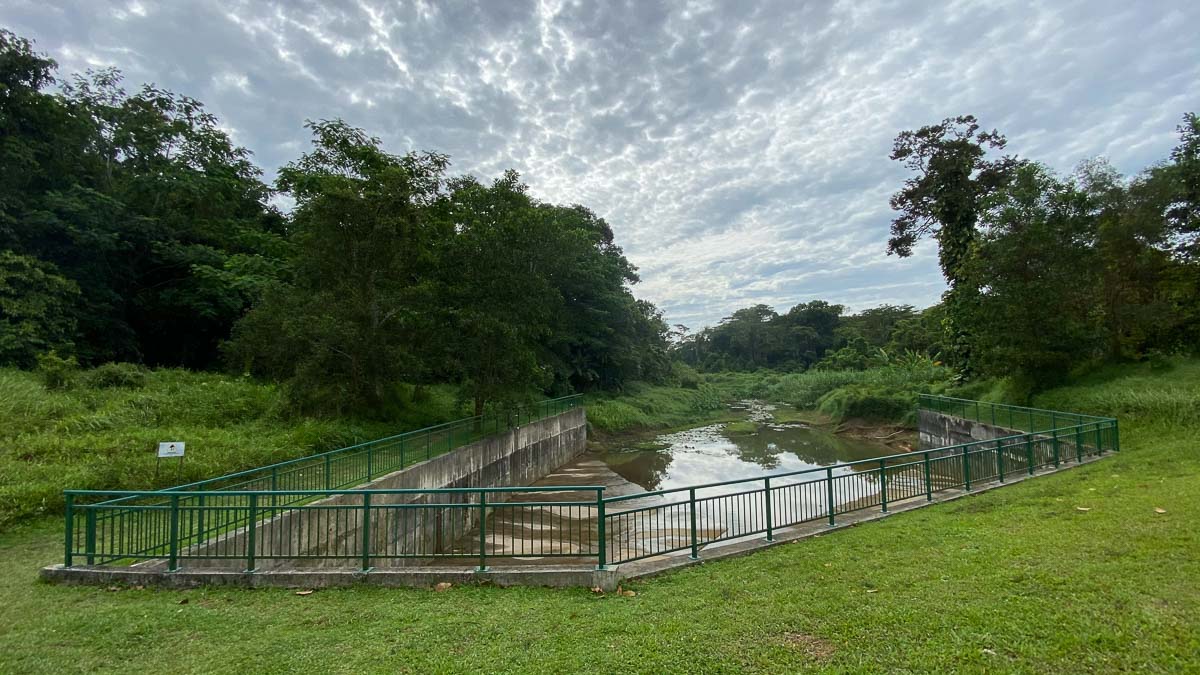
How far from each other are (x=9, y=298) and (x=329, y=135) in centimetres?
1051

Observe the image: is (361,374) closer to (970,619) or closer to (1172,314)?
(970,619)

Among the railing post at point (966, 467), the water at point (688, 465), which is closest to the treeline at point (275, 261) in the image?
the water at point (688, 465)

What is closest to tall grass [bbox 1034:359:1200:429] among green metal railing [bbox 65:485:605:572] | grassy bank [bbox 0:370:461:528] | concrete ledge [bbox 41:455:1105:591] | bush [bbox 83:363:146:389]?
concrete ledge [bbox 41:455:1105:591]

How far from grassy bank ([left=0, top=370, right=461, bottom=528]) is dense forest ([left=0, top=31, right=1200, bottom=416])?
1.18 meters

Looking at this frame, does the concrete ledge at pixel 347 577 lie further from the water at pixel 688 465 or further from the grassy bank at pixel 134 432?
the water at pixel 688 465

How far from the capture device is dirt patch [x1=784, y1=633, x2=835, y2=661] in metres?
4.24

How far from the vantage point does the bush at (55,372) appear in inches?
567

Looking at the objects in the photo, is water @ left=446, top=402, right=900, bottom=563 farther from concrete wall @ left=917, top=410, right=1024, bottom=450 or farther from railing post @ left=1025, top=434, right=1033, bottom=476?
railing post @ left=1025, top=434, right=1033, bottom=476

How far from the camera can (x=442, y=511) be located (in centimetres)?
945

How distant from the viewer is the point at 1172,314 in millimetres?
18766

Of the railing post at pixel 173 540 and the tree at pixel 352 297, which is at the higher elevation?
the tree at pixel 352 297

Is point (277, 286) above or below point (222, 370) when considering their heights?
above

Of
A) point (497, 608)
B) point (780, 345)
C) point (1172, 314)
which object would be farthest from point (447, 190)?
point (780, 345)

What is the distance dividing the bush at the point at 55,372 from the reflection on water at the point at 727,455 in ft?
57.9
